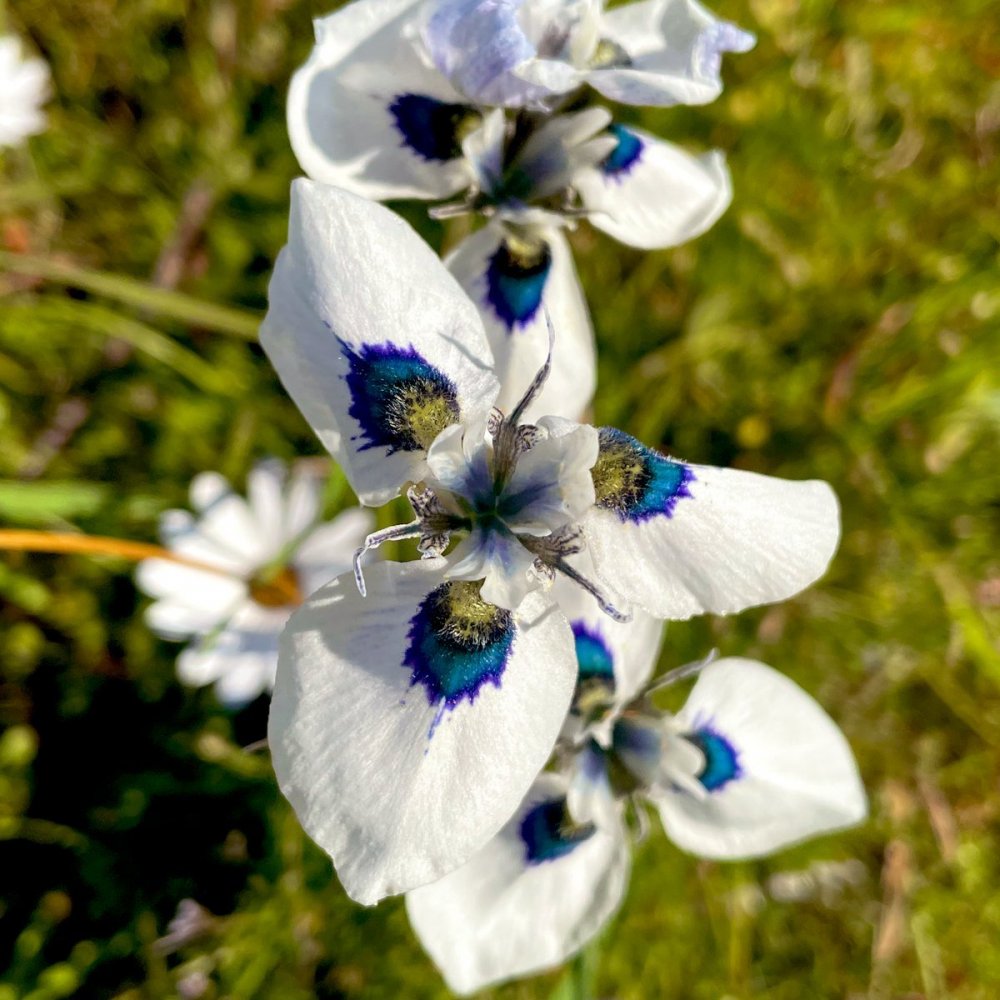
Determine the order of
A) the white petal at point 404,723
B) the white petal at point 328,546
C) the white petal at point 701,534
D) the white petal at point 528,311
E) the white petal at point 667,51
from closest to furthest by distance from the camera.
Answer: the white petal at point 404,723 → the white petal at point 701,534 → the white petal at point 667,51 → the white petal at point 528,311 → the white petal at point 328,546

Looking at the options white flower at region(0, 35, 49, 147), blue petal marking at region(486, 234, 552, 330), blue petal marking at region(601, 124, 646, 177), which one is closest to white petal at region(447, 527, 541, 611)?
blue petal marking at region(486, 234, 552, 330)

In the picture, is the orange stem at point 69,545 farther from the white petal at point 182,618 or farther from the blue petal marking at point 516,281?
the blue petal marking at point 516,281

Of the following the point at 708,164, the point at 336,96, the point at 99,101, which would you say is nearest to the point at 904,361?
the point at 708,164

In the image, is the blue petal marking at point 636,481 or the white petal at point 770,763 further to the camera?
the white petal at point 770,763

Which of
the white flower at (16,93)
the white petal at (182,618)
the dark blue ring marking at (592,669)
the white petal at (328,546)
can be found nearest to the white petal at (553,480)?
the dark blue ring marking at (592,669)

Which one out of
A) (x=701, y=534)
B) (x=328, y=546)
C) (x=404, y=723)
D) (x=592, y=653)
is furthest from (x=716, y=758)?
(x=328, y=546)

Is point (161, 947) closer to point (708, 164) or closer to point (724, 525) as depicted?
point (724, 525)
